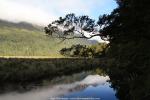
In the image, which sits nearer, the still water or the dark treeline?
the dark treeline

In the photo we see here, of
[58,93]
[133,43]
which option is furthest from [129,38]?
[58,93]

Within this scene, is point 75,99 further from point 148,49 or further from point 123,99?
point 148,49

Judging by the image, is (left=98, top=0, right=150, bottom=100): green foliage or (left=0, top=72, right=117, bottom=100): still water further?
(left=0, top=72, right=117, bottom=100): still water

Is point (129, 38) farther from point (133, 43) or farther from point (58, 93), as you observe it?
point (58, 93)

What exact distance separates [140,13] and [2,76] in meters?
11.9

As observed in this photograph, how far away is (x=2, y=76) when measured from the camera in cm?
2439

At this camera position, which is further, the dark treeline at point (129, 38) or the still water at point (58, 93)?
the still water at point (58, 93)

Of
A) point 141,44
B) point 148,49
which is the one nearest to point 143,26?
point 141,44

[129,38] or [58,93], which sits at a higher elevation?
[129,38]

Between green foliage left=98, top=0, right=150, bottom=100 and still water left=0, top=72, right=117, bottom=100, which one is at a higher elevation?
green foliage left=98, top=0, right=150, bottom=100

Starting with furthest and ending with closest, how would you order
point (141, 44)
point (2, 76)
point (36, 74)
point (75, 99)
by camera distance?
point (36, 74) < point (2, 76) < point (75, 99) < point (141, 44)

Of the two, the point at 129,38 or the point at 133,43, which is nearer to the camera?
the point at 133,43

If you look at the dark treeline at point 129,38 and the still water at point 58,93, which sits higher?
the dark treeline at point 129,38

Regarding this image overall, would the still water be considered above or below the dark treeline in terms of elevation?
below
